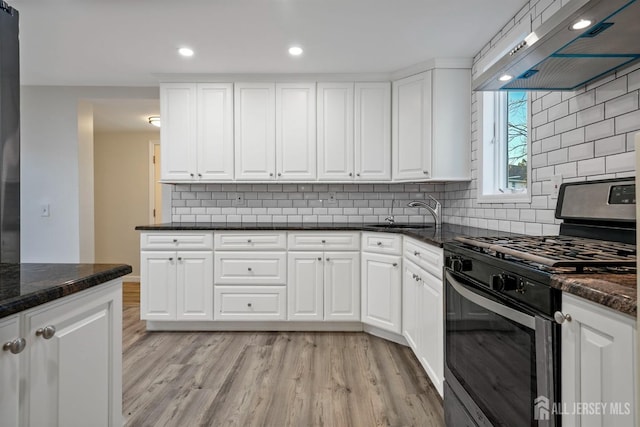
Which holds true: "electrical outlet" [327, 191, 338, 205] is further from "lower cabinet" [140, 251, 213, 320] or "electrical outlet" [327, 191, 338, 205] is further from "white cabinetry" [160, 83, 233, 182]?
"lower cabinet" [140, 251, 213, 320]

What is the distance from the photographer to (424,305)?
2289 mm

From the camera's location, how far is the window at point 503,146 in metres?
2.45

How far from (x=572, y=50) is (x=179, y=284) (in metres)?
3.00

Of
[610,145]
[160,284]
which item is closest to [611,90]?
[610,145]

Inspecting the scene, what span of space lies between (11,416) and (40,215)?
3564mm

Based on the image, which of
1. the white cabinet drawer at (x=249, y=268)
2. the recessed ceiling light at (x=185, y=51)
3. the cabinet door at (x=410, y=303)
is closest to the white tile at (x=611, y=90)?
the cabinet door at (x=410, y=303)

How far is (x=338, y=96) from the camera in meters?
3.42

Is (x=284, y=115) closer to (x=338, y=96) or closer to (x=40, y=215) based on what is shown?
(x=338, y=96)

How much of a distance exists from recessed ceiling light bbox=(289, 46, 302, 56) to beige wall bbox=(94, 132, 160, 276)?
124 inches

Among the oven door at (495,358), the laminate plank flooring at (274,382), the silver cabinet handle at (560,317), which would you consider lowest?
the laminate plank flooring at (274,382)

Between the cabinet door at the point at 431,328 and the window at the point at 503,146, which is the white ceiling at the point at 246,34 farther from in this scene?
the cabinet door at the point at 431,328

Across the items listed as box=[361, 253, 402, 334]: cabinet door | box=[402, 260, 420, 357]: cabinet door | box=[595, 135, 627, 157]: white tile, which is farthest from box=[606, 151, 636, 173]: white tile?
box=[361, 253, 402, 334]: cabinet door

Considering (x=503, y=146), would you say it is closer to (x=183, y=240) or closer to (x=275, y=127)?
(x=275, y=127)

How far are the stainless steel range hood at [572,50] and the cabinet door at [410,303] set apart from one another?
4.12 ft
